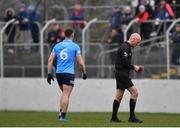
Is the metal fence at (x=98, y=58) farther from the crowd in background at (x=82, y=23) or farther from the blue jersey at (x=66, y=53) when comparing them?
the blue jersey at (x=66, y=53)

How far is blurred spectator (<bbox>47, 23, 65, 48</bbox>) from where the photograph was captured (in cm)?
2394

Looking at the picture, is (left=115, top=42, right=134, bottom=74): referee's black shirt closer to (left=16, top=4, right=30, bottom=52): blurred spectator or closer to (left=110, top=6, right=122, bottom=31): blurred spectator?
(left=110, top=6, right=122, bottom=31): blurred spectator

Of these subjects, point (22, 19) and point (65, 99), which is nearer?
point (65, 99)

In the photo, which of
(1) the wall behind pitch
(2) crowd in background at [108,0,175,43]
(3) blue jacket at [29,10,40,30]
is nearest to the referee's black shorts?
(1) the wall behind pitch

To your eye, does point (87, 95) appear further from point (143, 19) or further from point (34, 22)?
point (34, 22)

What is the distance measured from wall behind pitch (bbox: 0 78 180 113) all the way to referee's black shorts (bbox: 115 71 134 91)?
4.33 meters

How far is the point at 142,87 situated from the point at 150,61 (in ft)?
3.72

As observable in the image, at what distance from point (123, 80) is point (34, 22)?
29.3 feet

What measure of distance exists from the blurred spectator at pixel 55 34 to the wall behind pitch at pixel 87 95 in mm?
2024

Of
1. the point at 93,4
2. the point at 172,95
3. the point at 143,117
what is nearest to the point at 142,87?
the point at 172,95

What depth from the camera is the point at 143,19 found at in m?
23.7

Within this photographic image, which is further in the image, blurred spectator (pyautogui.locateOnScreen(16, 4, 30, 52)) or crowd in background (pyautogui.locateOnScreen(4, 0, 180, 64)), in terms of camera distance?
blurred spectator (pyautogui.locateOnScreen(16, 4, 30, 52))

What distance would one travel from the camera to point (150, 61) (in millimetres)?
→ 22078

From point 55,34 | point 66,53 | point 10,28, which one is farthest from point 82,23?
point 66,53
